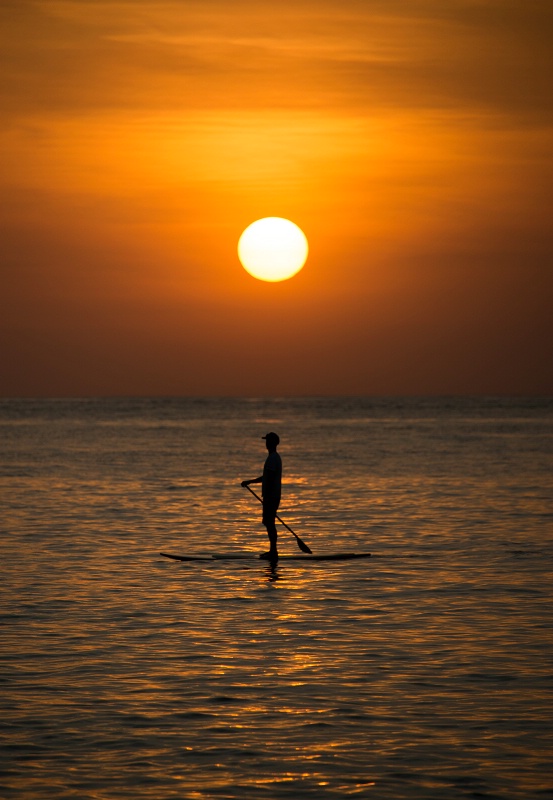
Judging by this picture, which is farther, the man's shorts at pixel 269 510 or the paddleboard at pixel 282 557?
the paddleboard at pixel 282 557

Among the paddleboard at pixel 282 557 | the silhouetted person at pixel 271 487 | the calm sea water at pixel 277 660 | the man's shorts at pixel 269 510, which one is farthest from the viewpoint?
the paddleboard at pixel 282 557

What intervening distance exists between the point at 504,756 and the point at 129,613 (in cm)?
713

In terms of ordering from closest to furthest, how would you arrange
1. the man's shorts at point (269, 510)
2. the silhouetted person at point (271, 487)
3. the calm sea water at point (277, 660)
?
the calm sea water at point (277, 660), the silhouetted person at point (271, 487), the man's shorts at point (269, 510)

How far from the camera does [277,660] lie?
12656 mm

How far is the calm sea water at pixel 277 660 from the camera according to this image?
9086 millimetres

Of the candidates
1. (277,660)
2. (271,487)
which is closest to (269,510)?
Result: (271,487)

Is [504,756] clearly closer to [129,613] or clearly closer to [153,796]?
[153,796]

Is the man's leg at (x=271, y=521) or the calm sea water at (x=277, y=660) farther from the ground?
the man's leg at (x=271, y=521)

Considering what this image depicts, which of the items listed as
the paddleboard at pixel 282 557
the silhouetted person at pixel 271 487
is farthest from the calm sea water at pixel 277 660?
the silhouetted person at pixel 271 487

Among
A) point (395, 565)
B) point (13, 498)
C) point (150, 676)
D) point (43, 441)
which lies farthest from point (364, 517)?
point (43, 441)

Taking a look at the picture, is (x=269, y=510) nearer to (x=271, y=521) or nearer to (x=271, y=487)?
(x=271, y=521)

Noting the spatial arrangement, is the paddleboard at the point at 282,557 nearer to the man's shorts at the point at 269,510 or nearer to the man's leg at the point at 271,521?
the man's leg at the point at 271,521

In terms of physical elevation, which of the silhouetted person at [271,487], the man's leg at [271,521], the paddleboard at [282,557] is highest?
the silhouetted person at [271,487]

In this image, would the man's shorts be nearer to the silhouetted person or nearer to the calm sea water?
the silhouetted person
